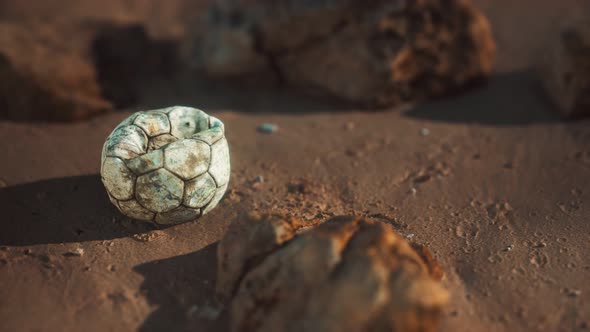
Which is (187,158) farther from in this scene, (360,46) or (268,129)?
(360,46)

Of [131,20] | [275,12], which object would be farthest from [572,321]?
[131,20]

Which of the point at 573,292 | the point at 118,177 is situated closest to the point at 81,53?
the point at 118,177

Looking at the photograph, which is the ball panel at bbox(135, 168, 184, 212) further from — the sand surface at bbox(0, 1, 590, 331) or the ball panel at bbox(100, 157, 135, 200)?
the sand surface at bbox(0, 1, 590, 331)

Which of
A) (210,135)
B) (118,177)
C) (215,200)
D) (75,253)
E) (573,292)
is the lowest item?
(573,292)

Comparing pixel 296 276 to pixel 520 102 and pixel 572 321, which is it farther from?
pixel 520 102

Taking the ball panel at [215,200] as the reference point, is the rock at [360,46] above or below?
above

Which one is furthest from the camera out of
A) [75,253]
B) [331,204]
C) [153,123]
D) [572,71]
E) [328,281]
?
[572,71]

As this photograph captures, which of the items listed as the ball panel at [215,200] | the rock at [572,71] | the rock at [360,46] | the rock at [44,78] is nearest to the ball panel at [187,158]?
the ball panel at [215,200]

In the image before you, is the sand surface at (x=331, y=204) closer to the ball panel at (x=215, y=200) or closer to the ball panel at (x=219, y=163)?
the ball panel at (x=215, y=200)
